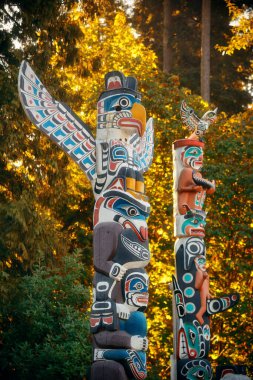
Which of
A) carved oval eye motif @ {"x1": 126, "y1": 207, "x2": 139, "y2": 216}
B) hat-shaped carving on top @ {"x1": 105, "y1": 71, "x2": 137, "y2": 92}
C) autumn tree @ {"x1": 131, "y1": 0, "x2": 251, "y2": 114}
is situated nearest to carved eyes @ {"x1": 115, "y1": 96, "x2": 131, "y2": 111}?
hat-shaped carving on top @ {"x1": 105, "y1": 71, "x2": 137, "y2": 92}

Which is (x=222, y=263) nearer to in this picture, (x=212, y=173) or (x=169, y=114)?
(x=212, y=173)

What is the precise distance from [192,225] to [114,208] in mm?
2836

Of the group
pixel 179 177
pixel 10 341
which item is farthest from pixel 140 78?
pixel 10 341

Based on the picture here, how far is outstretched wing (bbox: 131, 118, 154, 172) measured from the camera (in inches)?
437

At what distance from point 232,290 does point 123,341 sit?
30.1 feet

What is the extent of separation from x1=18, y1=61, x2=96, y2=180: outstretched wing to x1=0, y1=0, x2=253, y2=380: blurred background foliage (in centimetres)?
357

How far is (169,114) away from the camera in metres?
19.6

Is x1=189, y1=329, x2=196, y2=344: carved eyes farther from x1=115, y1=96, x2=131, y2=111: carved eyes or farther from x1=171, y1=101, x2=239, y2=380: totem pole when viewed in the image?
x1=115, y1=96, x2=131, y2=111: carved eyes

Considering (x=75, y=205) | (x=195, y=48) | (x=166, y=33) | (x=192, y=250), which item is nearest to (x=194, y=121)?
(x=192, y=250)

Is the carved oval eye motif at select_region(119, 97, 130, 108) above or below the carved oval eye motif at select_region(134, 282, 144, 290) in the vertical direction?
above

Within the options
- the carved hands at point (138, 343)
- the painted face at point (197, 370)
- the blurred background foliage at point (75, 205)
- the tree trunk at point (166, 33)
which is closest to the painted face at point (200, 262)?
the painted face at point (197, 370)

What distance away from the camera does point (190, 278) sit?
12758 mm

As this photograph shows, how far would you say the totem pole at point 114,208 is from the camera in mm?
9812

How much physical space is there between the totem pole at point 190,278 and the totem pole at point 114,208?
1.68m
